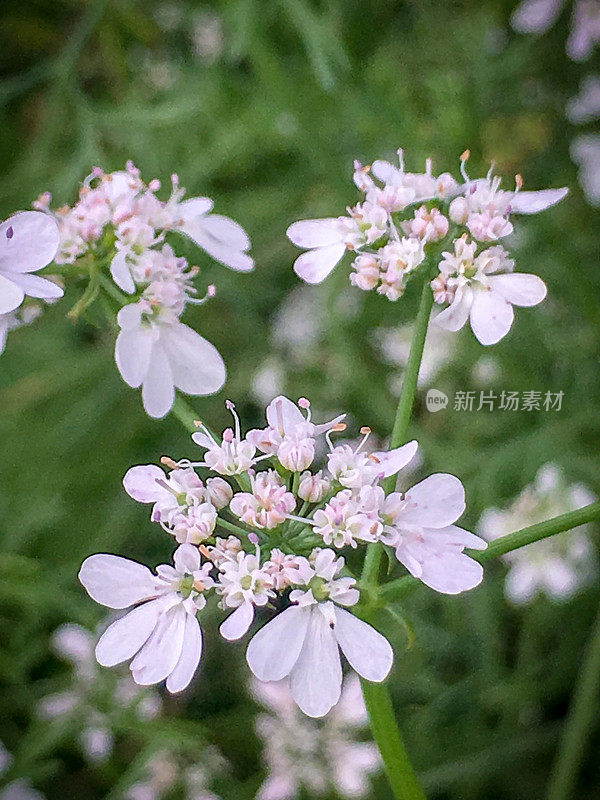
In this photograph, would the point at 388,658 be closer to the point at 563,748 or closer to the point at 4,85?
the point at 563,748

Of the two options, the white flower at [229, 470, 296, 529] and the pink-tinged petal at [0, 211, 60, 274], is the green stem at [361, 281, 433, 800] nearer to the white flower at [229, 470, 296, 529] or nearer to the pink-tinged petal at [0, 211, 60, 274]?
the white flower at [229, 470, 296, 529]

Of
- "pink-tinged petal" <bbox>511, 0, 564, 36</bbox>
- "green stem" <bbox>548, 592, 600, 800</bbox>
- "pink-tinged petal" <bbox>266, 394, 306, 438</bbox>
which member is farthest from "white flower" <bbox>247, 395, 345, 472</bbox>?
"pink-tinged petal" <bbox>511, 0, 564, 36</bbox>

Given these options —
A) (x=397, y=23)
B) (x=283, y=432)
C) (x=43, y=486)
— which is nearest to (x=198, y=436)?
(x=283, y=432)

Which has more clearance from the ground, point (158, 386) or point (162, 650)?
point (158, 386)

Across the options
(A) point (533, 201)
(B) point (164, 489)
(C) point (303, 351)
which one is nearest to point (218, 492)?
(B) point (164, 489)

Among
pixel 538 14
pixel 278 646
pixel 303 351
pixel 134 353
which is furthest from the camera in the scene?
pixel 303 351

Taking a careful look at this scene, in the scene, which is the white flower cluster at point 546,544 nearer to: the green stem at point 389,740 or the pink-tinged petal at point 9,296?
the green stem at point 389,740

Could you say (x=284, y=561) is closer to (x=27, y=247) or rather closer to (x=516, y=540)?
(x=516, y=540)
